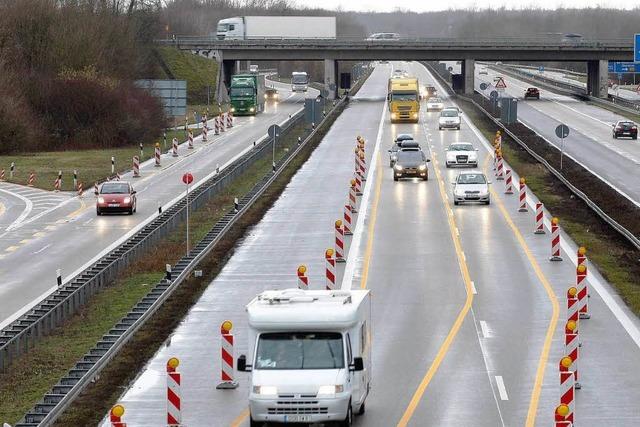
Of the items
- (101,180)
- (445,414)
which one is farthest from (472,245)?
(101,180)

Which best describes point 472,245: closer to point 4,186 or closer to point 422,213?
point 422,213

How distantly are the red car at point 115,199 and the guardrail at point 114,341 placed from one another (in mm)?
6006

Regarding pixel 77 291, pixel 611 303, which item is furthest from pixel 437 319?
pixel 77 291

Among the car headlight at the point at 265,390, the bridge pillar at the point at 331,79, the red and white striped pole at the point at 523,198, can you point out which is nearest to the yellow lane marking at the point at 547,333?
the red and white striped pole at the point at 523,198

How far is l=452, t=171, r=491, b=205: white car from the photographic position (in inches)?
2231

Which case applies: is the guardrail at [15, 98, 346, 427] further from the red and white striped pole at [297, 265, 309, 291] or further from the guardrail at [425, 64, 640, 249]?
the guardrail at [425, 64, 640, 249]

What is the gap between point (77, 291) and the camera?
35.0m

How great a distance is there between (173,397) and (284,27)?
12949 cm

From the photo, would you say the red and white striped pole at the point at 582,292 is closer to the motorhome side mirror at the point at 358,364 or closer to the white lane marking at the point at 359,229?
the white lane marking at the point at 359,229

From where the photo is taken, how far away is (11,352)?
94.7 feet

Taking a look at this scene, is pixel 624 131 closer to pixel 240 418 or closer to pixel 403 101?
pixel 403 101

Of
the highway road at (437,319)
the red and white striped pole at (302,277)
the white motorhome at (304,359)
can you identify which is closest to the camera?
the white motorhome at (304,359)

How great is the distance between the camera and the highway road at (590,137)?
70.9 meters

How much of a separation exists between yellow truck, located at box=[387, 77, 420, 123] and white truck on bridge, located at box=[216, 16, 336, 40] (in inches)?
1592
